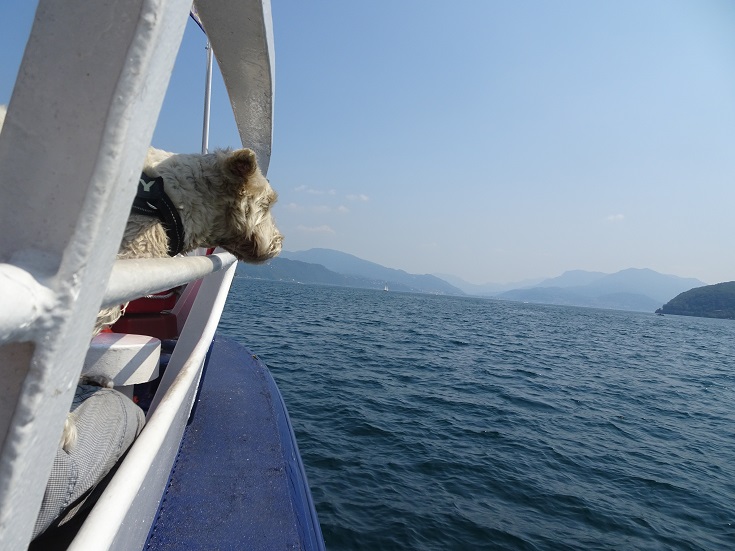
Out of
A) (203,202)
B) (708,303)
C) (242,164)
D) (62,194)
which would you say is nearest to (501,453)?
(203,202)

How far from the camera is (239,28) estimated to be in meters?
1.68

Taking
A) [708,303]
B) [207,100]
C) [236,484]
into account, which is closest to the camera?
[236,484]

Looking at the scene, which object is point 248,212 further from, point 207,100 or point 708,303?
point 708,303

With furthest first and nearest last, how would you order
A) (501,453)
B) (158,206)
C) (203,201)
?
1. (501,453)
2. (203,201)
3. (158,206)

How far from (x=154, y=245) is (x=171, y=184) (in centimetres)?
32

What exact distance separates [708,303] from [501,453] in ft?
611

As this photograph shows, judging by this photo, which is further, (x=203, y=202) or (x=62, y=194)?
(x=203, y=202)

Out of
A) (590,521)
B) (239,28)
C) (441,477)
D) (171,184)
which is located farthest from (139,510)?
(590,521)

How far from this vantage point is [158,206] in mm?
1883

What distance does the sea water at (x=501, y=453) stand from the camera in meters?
6.10

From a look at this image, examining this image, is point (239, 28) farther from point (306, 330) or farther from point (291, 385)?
point (306, 330)

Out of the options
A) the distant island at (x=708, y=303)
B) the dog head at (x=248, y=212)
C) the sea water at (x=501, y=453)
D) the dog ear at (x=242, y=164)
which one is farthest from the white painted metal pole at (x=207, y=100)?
the distant island at (x=708, y=303)

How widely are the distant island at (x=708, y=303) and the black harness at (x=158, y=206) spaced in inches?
7341

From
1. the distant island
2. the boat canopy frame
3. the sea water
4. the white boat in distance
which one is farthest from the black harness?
the distant island
